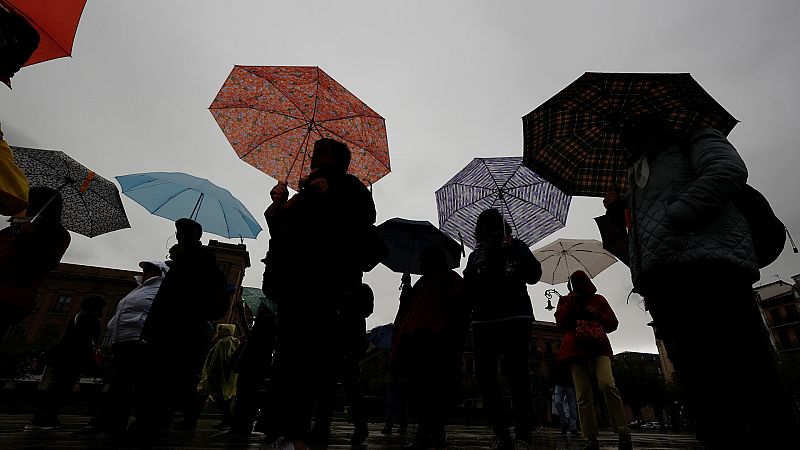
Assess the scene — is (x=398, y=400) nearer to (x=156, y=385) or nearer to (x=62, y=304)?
(x=156, y=385)

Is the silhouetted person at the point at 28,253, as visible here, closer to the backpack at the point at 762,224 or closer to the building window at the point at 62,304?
the backpack at the point at 762,224

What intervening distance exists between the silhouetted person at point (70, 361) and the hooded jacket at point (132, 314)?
74.3 inches

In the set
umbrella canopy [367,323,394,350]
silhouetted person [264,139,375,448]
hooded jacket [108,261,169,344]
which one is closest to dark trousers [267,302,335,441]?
silhouetted person [264,139,375,448]

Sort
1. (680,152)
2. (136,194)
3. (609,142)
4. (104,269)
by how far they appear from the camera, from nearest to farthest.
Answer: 1. (680,152)
2. (609,142)
3. (136,194)
4. (104,269)

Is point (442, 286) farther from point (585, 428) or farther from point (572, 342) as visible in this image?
point (585, 428)

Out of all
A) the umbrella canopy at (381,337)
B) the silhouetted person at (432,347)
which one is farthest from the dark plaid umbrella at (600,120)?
the umbrella canopy at (381,337)

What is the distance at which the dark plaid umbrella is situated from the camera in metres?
3.04

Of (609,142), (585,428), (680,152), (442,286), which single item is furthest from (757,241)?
(585,428)

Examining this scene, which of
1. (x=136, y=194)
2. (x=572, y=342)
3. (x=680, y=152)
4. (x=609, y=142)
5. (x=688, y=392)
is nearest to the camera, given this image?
(x=688, y=392)

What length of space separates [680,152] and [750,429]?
54.2 inches

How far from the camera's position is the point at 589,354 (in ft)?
13.4

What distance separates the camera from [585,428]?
3.84 m

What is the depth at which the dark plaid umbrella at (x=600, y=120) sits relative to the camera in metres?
3.04

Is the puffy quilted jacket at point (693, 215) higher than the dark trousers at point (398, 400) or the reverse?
higher
